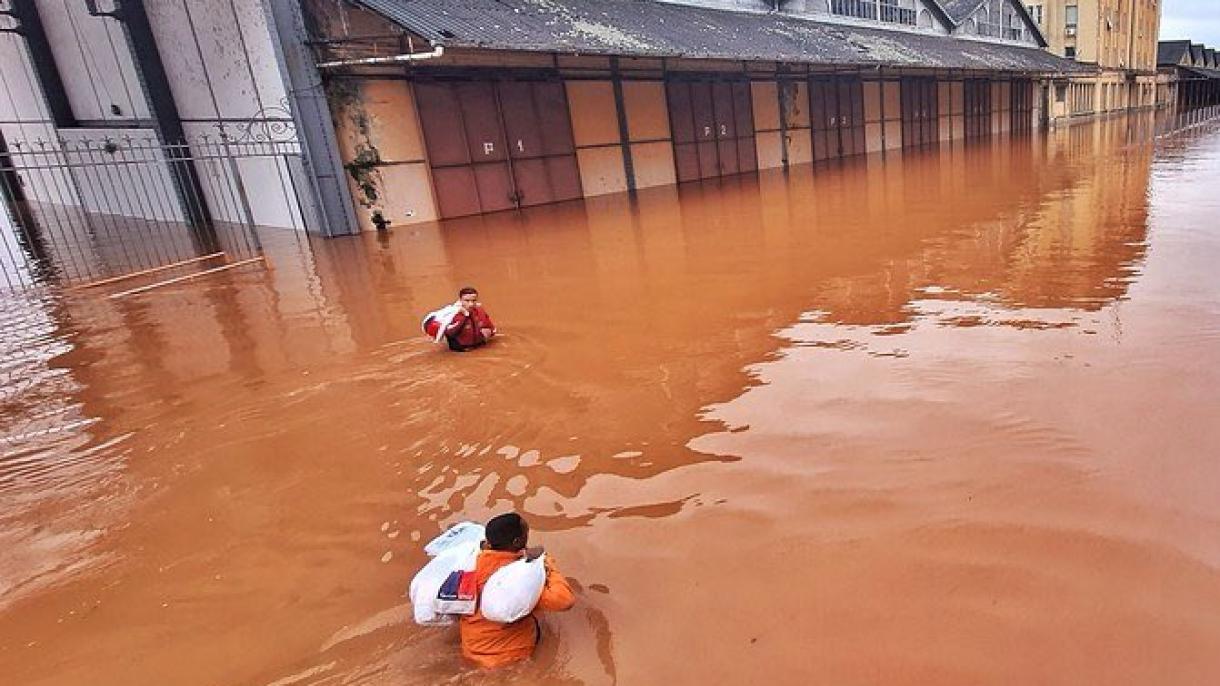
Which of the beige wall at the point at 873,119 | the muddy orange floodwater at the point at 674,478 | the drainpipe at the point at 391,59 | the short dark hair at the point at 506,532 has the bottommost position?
the muddy orange floodwater at the point at 674,478

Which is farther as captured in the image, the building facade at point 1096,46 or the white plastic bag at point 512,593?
the building facade at point 1096,46

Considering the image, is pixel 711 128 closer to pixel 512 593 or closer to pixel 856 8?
pixel 856 8

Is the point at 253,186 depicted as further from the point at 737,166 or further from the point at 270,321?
the point at 737,166

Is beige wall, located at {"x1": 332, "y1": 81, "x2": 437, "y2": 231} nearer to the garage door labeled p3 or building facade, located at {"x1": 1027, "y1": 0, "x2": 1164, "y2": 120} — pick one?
the garage door labeled p3

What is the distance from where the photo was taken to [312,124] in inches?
501

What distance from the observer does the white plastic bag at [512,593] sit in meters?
2.26

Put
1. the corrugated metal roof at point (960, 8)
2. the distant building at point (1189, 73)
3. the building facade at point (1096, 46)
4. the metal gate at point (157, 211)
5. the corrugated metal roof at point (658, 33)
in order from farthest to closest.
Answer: the distant building at point (1189, 73) < the building facade at point (1096, 46) < the corrugated metal roof at point (960, 8) < the corrugated metal roof at point (658, 33) < the metal gate at point (157, 211)

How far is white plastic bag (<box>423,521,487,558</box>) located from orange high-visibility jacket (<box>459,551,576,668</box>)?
0.73 ft

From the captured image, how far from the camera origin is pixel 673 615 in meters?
2.52

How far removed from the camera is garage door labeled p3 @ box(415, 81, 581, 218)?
14852mm

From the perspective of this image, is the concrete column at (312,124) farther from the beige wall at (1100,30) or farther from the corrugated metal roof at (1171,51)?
the corrugated metal roof at (1171,51)

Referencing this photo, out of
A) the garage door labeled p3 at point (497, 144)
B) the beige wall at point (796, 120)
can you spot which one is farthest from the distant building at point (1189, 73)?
the garage door labeled p3 at point (497, 144)

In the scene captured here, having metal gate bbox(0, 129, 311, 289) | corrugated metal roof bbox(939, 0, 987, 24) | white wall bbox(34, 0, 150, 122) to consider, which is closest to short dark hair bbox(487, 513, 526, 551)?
metal gate bbox(0, 129, 311, 289)

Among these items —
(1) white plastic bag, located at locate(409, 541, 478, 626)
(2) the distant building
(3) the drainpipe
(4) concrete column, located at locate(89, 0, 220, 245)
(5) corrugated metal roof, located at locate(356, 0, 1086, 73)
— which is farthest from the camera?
(2) the distant building
